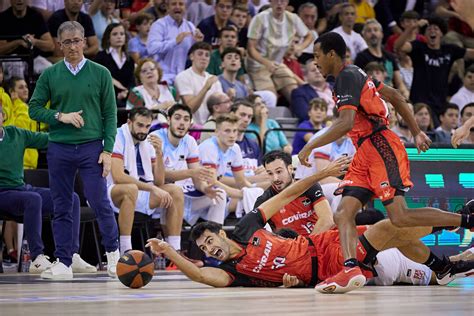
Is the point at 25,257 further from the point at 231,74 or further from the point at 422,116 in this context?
the point at 422,116

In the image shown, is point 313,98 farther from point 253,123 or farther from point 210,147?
point 210,147

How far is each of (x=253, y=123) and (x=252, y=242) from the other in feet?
20.3

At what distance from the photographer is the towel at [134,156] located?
37.2 feet

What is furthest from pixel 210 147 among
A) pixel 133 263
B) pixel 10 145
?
pixel 133 263

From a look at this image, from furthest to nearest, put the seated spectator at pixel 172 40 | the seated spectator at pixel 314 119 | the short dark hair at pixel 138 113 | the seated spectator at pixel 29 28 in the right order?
1. the seated spectator at pixel 172 40
2. the seated spectator at pixel 314 119
3. the seated spectator at pixel 29 28
4. the short dark hair at pixel 138 113

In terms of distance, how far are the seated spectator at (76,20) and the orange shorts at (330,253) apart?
6.79 metres

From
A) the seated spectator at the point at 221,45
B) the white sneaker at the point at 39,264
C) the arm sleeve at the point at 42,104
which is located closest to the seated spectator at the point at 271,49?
the seated spectator at the point at 221,45

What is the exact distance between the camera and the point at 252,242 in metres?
7.66

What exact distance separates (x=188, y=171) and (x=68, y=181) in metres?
2.68

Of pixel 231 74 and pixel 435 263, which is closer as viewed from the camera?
pixel 435 263

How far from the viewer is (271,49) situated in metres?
15.5

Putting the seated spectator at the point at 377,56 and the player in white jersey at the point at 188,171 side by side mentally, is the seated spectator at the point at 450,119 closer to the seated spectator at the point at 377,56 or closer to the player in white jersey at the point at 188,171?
the seated spectator at the point at 377,56

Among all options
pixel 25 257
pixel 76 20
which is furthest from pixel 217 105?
pixel 25 257

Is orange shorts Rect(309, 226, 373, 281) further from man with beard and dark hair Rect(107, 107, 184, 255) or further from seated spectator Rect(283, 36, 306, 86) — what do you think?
seated spectator Rect(283, 36, 306, 86)
